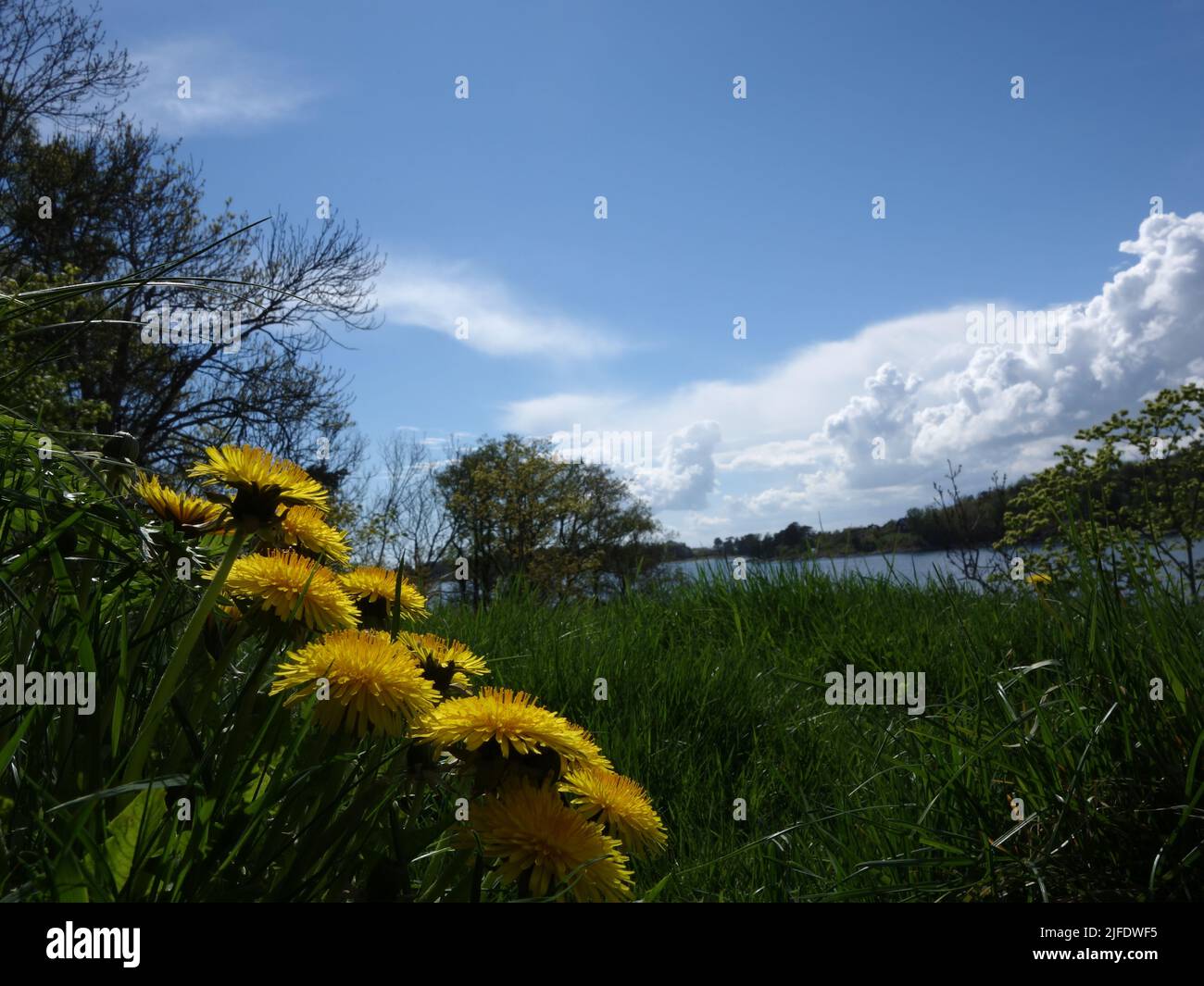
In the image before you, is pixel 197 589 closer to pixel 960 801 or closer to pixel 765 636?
pixel 960 801

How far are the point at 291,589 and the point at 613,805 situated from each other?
563mm

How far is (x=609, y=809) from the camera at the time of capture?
3.80 feet

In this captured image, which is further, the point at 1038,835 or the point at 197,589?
the point at 1038,835

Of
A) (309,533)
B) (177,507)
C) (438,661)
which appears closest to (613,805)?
(438,661)

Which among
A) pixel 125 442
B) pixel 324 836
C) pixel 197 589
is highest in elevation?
pixel 125 442

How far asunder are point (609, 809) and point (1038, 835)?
0.96 m

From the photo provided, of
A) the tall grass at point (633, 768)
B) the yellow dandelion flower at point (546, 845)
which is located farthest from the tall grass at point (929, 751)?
the yellow dandelion flower at point (546, 845)

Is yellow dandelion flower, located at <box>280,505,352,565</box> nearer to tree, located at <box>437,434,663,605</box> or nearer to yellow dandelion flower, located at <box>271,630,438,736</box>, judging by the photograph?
yellow dandelion flower, located at <box>271,630,438,736</box>

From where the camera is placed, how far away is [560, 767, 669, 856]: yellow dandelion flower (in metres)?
1.15

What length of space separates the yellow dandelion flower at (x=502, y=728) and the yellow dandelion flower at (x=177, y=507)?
568 mm

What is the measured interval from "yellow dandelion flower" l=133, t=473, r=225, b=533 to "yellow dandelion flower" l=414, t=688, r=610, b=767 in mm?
568

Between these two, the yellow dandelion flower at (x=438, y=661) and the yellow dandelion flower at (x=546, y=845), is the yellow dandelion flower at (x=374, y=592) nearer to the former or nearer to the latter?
the yellow dandelion flower at (x=438, y=661)
